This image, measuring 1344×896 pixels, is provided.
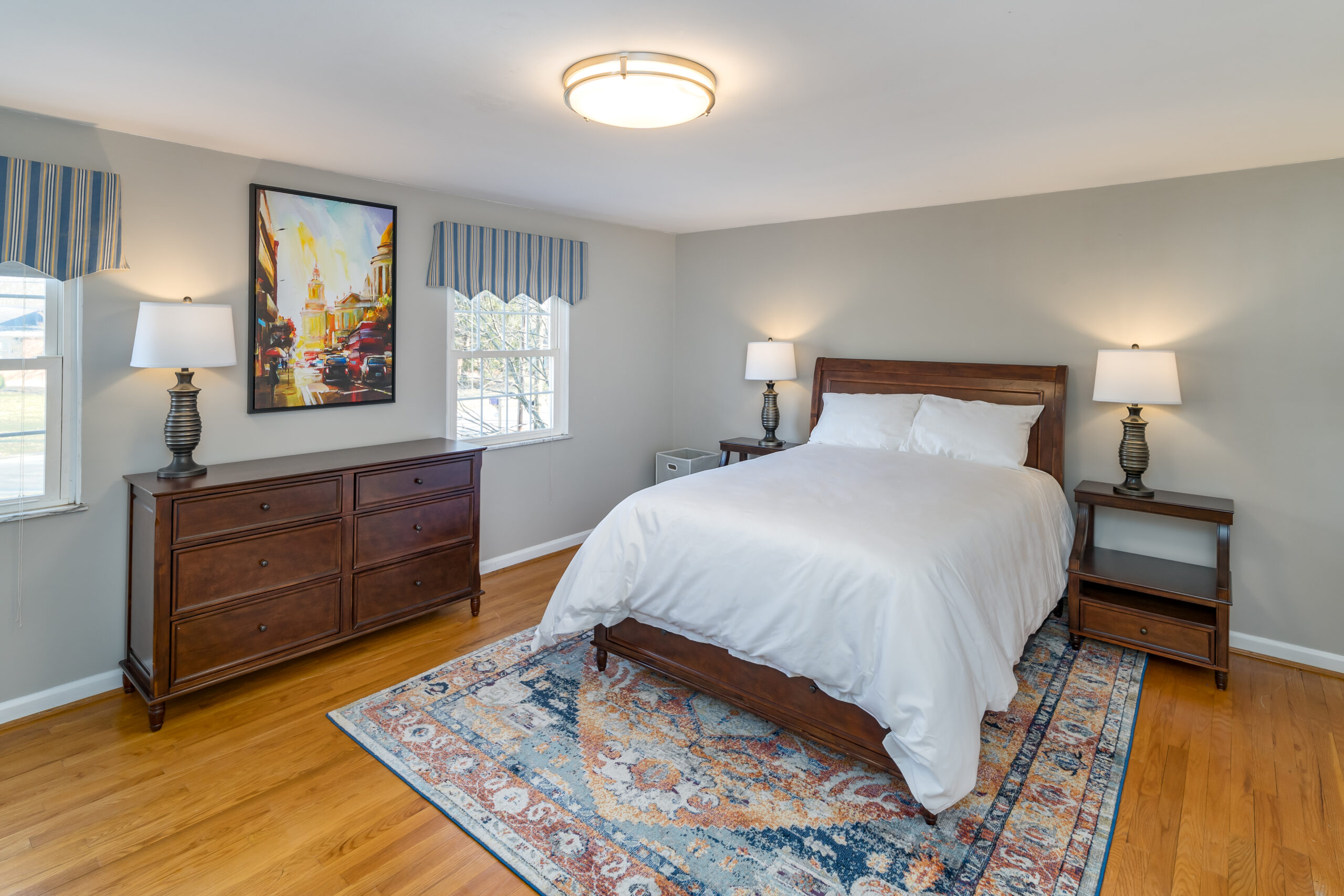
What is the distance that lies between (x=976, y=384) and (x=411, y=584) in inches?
128

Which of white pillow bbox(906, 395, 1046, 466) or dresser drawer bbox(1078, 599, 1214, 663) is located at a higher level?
white pillow bbox(906, 395, 1046, 466)

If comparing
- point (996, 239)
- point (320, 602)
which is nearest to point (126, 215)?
point (320, 602)

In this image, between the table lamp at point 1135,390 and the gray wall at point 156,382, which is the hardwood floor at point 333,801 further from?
the table lamp at point 1135,390

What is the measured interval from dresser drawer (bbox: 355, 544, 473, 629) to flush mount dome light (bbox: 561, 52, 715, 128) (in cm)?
223

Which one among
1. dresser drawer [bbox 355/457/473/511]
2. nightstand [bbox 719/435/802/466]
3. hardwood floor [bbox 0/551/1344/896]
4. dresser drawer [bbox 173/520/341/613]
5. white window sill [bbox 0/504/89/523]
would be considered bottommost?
hardwood floor [bbox 0/551/1344/896]

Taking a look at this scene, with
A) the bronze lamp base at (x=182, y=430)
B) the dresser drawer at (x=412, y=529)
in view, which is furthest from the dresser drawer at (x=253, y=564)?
the bronze lamp base at (x=182, y=430)

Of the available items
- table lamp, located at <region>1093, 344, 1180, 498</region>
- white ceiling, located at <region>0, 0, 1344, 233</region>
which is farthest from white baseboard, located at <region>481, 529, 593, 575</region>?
table lamp, located at <region>1093, 344, 1180, 498</region>

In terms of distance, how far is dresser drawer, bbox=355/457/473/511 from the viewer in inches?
124

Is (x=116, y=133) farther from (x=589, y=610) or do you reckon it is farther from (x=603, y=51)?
(x=589, y=610)

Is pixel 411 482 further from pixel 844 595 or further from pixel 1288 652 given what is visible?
pixel 1288 652

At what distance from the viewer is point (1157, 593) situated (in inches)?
122

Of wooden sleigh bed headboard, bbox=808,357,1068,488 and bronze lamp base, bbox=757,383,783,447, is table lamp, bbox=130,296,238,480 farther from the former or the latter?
wooden sleigh bed headboard, bbox=808,357,1068,488

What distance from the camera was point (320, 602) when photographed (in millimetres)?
3018

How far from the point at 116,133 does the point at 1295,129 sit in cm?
454
